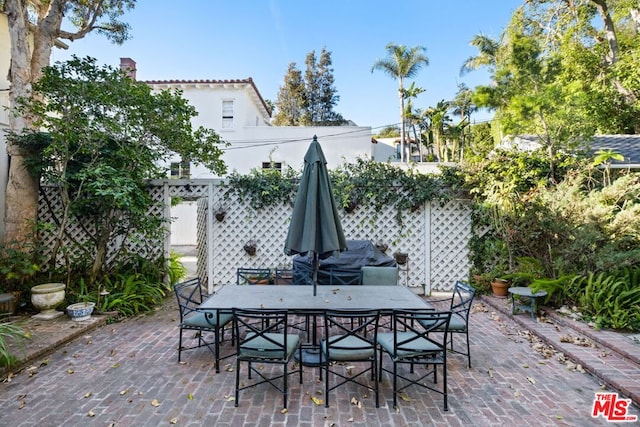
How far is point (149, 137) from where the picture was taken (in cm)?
558

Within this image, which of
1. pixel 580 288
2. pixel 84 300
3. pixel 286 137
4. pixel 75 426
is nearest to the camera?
pixel 75 426

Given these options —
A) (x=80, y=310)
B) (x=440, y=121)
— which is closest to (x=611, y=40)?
(x=440, y=121)

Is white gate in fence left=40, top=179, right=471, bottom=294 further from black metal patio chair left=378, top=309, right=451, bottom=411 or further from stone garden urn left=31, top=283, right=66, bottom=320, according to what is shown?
black metal patio chair left=378, top=309, right=451, bottom=411

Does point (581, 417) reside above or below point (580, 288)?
below

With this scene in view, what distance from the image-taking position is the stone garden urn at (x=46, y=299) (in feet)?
15.1

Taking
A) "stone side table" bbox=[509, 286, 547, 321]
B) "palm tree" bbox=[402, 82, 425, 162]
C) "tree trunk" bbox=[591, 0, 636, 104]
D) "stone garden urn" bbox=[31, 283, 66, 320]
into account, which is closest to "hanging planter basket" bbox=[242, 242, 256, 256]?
"stone garden urn" bbox=[31, 283, 66, 320]

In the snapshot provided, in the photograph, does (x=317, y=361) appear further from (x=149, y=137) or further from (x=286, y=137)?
(x=286, y=137)

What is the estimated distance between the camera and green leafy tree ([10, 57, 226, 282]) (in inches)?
191

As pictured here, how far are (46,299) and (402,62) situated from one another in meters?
19.8

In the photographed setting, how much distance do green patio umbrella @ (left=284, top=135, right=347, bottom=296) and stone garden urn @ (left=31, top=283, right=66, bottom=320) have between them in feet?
12.5

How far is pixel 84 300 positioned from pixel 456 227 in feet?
21.4

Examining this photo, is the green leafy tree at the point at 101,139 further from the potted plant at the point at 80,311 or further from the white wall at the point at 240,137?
the white wall at the point at 240,137

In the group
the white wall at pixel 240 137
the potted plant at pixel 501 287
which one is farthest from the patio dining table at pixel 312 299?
the white wall at pixel 240 137

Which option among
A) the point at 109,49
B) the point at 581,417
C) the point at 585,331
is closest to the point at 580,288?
the point at 585,331
